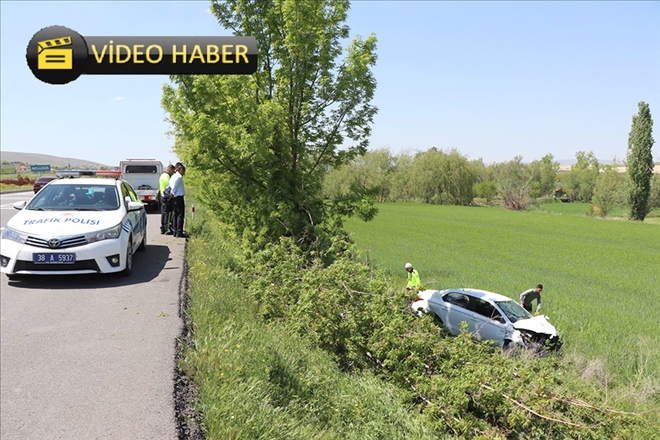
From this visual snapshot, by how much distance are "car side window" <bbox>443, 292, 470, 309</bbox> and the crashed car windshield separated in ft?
2.88

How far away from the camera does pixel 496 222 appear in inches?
1884

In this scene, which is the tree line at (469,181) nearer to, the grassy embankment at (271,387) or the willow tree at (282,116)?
the willow tree at (282,116)

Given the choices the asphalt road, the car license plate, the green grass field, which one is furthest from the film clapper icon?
the green grass field

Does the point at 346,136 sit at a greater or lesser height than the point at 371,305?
greater

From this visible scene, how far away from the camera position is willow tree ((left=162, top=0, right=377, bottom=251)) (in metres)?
11.1

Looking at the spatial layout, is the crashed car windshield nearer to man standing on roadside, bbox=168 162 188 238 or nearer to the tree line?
man standing on roadside, bbox=168 162 188 238

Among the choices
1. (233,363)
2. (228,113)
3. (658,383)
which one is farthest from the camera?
(228,113)

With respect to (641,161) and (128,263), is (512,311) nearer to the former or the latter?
(128,263)

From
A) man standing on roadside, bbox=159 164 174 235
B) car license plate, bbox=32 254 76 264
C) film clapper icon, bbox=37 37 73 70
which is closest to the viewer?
film clapper icon, bbox=37 37 73 70

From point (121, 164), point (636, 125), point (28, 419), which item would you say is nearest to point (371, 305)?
point (28, 419)

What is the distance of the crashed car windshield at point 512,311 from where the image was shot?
11490 mm

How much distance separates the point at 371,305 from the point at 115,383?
4674mm

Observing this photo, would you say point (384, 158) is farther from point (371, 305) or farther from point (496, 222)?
point (371, 305)

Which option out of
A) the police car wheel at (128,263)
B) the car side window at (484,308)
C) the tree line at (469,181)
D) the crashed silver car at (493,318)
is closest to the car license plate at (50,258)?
the police car wheel at (128,263)
